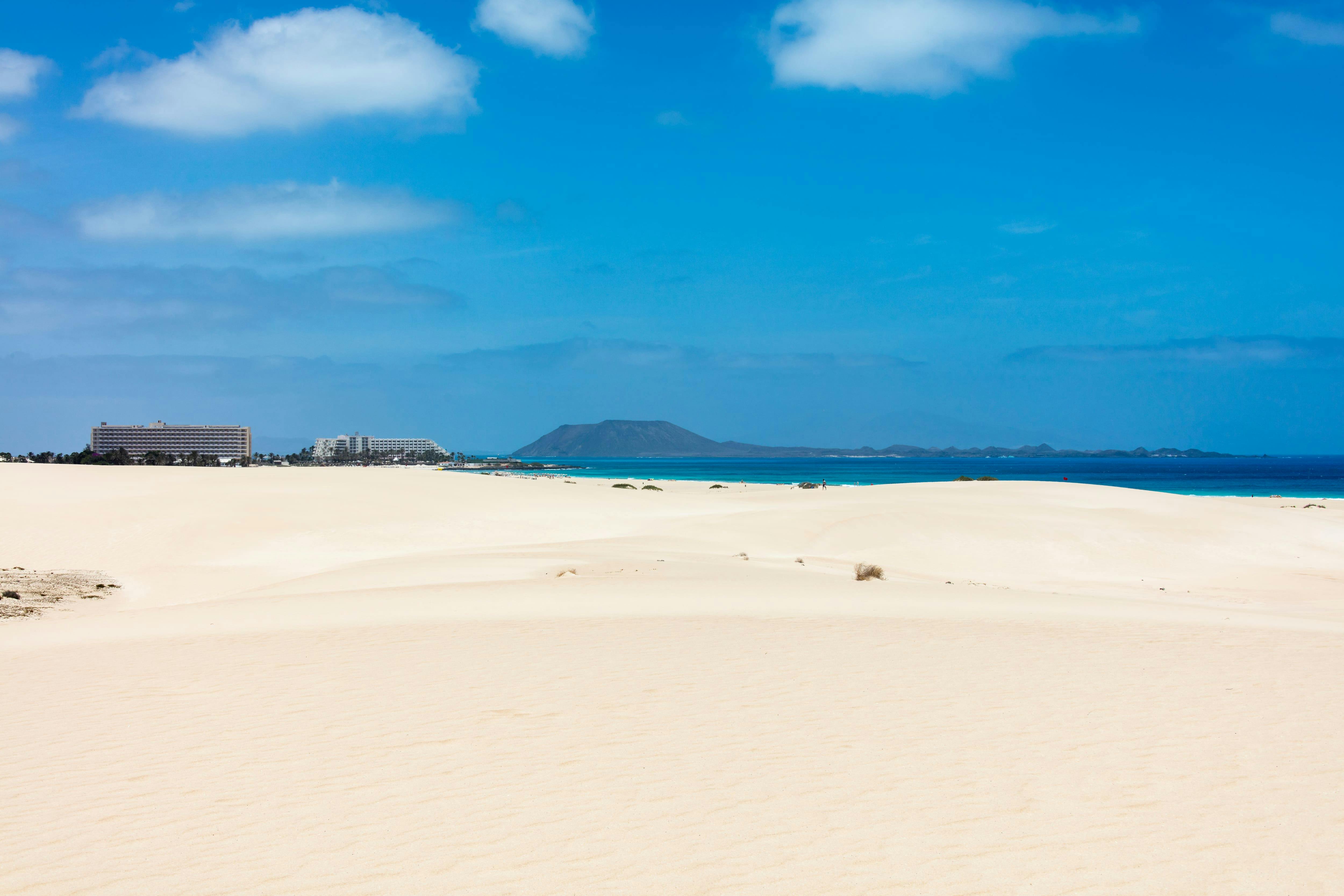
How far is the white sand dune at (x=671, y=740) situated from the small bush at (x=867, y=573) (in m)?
1.18

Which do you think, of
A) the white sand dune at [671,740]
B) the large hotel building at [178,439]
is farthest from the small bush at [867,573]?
the large hotel building at [178,439]

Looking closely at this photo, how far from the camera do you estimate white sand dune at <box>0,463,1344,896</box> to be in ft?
14.7

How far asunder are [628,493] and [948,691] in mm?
32738

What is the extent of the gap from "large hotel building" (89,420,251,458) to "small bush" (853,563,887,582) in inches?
6243

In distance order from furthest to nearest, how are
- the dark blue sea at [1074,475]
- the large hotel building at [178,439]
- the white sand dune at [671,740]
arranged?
the large hotel building at [178,439] → the dark blue sea at [1074,475] → the white sand dune at [671,740]

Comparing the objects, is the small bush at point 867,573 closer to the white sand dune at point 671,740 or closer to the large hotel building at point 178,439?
the white sand dune at point 671,740

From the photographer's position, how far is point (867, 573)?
59.2ft

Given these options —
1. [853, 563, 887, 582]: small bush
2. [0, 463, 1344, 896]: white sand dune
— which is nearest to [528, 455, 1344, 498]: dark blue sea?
[853, 563, 887, 582]: small bush

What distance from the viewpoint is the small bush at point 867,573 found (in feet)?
58.2

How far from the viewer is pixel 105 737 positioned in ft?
22.2

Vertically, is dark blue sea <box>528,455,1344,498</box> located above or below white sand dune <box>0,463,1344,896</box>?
above

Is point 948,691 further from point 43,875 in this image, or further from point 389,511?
point 389,511

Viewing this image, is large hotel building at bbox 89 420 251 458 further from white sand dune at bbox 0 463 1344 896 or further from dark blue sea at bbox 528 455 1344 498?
white sand dune at bbox 0 463 1344 896

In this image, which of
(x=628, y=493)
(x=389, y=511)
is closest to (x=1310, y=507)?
(x=628, y=493)
